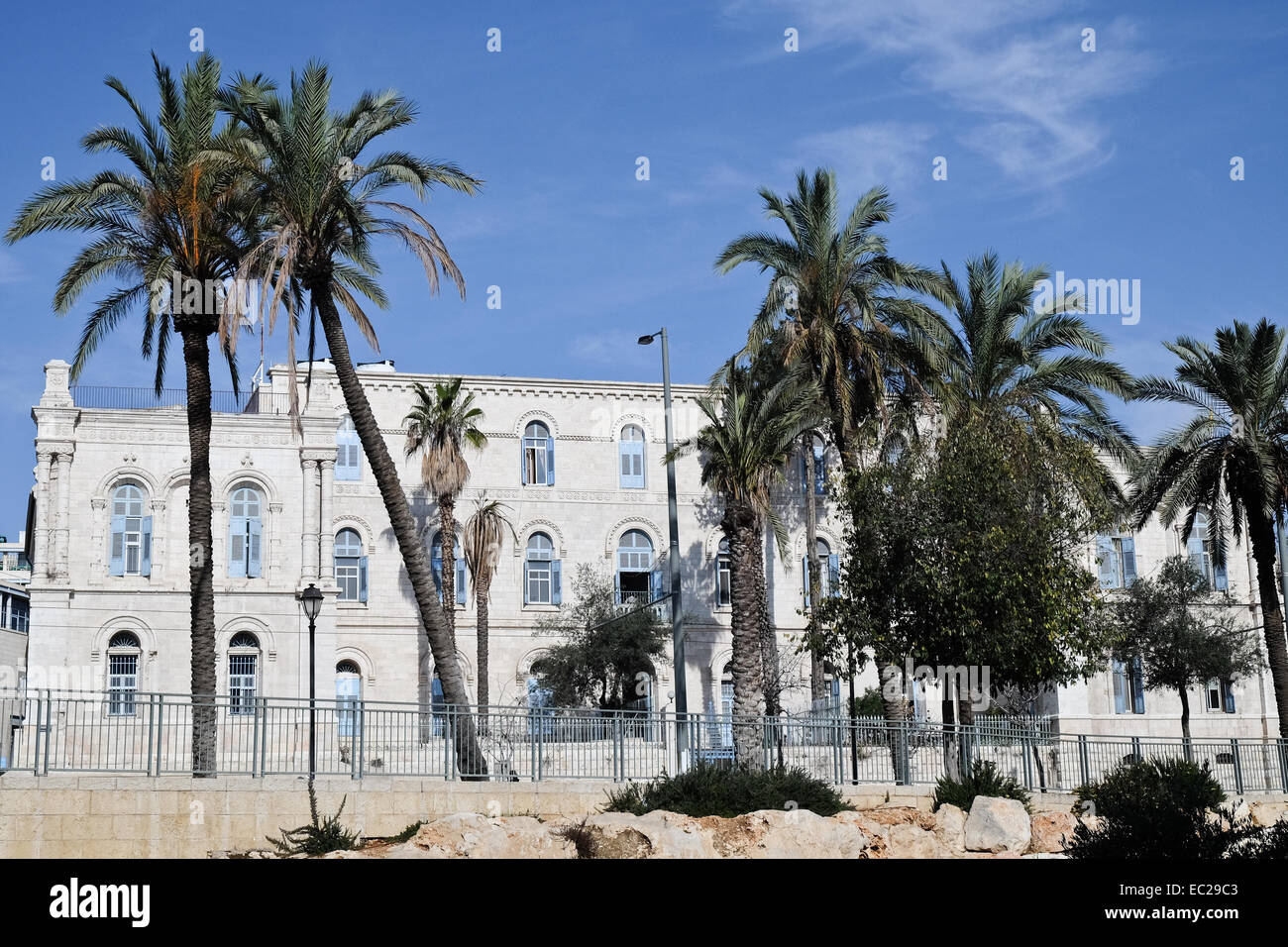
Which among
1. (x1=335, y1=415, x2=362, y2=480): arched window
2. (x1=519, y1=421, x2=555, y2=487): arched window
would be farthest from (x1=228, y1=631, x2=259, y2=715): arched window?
(x1=519, y1=421, x2=555, y2=487): arched window

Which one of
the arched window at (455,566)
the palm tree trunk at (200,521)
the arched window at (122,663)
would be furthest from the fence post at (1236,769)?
the arched window at (122,663)

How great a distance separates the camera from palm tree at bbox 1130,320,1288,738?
1133 inches

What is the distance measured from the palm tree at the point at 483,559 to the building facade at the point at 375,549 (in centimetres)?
81

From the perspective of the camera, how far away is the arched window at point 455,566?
4325 centimetres

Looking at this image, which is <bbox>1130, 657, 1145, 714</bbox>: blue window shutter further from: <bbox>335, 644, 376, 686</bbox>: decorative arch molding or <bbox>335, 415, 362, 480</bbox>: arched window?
<bbox>335, 415, 362, 480</bbox>: arched window

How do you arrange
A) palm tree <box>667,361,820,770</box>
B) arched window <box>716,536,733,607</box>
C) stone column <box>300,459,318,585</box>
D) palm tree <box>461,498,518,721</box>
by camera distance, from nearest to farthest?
palm tree <box>667,361,820,770</box>, stone column <box>300,459,318,585</box>, palm tree <box>461,498,518,721</box>, arched window <box>716,536,733,607</box>

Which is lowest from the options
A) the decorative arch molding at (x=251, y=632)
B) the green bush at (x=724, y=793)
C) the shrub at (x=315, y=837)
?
the shrub at (x=315, y=837)

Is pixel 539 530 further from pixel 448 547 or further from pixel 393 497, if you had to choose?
pixel 393 497

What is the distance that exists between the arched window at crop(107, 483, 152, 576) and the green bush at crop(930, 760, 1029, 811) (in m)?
24.0

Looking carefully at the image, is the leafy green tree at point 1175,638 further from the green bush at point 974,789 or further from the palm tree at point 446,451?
the green bush at point 974,789

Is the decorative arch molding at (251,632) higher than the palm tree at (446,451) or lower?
lower

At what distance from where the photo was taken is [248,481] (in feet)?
126
